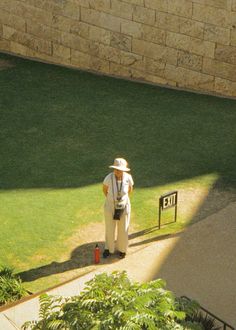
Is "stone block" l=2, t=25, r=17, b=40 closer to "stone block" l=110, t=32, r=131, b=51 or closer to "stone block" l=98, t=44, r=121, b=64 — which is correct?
"stone block" l=98, t=44, r=121, b=64

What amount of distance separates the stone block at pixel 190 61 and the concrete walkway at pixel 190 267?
6.77 meters

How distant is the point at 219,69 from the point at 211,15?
149 cm

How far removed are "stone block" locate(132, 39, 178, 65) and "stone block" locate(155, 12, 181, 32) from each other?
1.91 ft

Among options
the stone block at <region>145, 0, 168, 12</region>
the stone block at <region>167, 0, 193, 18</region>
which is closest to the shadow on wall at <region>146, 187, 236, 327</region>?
the stone block at <region>167, 0, 193, 18</region>

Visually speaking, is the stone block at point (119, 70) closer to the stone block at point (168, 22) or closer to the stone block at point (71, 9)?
the stone block at point (168, 22)

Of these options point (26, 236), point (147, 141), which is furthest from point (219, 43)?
point (26, 236)

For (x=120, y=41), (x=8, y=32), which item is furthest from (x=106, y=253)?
(x=8, y=32)

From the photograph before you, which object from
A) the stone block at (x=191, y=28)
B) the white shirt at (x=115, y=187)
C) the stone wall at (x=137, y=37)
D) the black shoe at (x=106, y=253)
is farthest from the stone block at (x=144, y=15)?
the black shoe at (x=106, y=253)

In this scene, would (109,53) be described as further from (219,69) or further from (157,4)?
(219,69)

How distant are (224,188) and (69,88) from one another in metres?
6.99

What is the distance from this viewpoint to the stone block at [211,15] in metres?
18.9

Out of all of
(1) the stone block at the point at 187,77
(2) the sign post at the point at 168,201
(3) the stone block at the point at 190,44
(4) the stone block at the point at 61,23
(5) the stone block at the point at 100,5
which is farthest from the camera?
(4) the stone block at the point at 61,23

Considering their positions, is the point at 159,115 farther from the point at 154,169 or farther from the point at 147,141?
the point at 154,169

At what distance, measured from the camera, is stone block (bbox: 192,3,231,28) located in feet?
62.1
